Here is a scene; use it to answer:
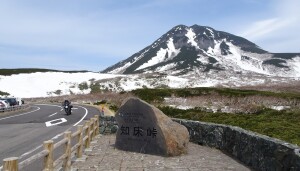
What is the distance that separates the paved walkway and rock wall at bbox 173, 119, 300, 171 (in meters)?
0.35

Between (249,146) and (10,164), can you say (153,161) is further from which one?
(10,164)

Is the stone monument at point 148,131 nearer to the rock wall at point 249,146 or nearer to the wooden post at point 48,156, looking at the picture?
the rock wall at point 249,146

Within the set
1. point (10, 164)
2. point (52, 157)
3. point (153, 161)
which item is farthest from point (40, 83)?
point (10, 164)

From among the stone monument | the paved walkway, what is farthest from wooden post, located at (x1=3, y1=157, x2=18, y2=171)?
the stone monument

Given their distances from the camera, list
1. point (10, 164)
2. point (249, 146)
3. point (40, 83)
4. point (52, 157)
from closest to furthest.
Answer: point (10, 164) < point (52, 157) < point (249, 146) < point (40, 83)

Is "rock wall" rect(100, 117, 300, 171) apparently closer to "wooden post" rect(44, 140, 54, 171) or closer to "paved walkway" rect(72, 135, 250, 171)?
"paved walkway" rect(72, 135, 250, 171)

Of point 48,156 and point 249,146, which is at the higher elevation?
point 48,156

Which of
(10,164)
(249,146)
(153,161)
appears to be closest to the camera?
(10,164)

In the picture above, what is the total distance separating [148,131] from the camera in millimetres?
13352

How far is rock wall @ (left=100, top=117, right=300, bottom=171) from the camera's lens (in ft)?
26.8

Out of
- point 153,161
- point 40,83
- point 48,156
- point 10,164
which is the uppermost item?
point 40,83

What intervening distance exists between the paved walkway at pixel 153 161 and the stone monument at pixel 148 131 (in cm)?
34

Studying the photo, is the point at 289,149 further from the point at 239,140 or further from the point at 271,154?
the point at 239,140

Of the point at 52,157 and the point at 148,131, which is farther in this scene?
the point at 148,131
